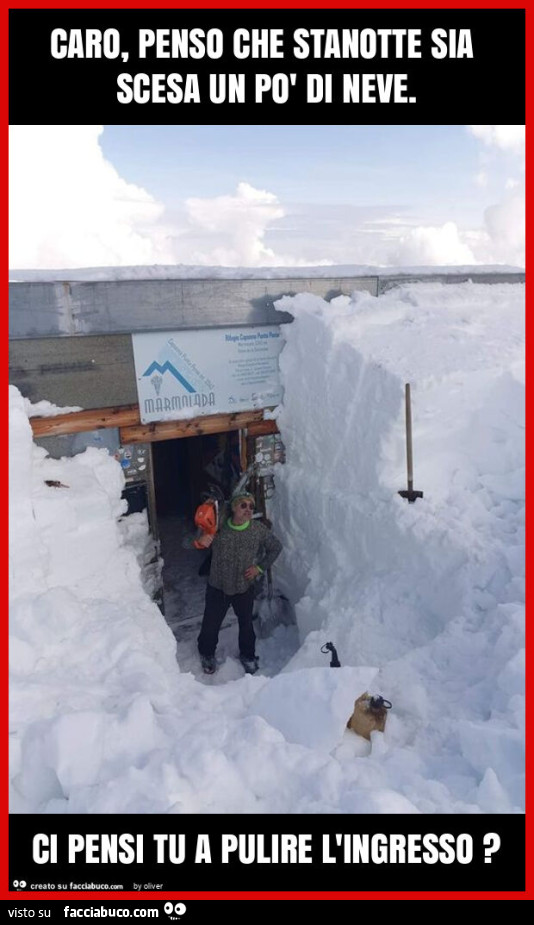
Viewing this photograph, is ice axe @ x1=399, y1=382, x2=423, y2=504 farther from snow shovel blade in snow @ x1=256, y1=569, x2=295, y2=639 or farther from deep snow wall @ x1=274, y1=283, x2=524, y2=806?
snow shovel blade in snow @ x1=256, y1=569, x2=295, y2=639

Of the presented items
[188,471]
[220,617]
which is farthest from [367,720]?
[188,471]

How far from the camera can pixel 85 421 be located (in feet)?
21.7

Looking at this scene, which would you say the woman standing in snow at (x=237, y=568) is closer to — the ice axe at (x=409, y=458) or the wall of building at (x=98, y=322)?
the ice axe at (x=409, y=458)

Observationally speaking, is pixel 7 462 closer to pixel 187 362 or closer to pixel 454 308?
pixel 187 362

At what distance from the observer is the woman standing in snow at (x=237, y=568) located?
639 centimetres

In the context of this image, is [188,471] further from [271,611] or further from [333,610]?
[333,610]

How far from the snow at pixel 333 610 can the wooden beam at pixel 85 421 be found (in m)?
0.33

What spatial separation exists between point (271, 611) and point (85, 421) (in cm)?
384

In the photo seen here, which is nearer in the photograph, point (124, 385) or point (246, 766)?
point (246, 766)

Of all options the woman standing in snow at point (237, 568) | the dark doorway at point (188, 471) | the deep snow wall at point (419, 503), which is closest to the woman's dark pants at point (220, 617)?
the woman standing in snow at point (237, 568)

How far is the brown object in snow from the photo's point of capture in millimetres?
4215

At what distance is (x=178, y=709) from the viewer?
4.15 metres
